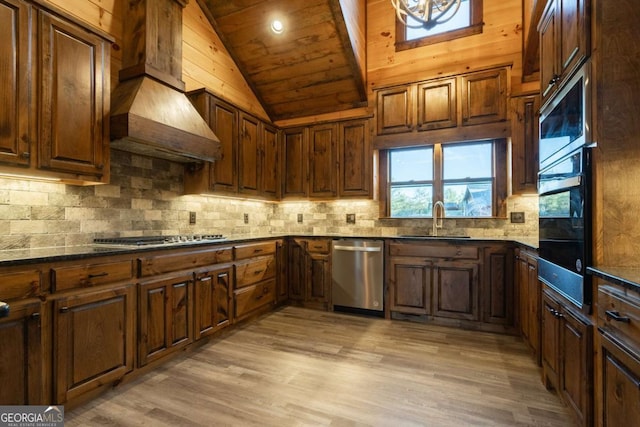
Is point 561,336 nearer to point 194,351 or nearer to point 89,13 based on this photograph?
point 194,351

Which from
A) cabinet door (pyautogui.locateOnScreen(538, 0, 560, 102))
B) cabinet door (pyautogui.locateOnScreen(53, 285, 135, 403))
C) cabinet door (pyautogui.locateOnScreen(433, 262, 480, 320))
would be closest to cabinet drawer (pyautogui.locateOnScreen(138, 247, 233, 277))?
cabinet door (pyautogui.locateOnScreen(53, 285, 135, 403))

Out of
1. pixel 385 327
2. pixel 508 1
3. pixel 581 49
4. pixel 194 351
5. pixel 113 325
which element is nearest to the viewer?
pixel 581 49

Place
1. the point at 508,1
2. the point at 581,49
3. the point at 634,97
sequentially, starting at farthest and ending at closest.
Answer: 1. the point at 508,1
2. the point at 581,49
3. the point at 634,97

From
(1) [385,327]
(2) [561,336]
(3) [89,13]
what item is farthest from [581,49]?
(3) [89,13]

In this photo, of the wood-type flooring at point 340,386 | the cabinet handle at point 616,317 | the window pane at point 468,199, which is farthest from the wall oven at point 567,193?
the window pane at point 468,199

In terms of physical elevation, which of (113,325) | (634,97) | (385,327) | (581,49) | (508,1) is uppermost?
(508,1)

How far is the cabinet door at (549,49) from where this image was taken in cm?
192

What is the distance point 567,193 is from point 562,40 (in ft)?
3.08

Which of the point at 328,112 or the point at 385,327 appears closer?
the point at 385,327

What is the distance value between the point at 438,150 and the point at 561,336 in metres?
2.67

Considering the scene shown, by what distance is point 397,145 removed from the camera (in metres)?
3.91

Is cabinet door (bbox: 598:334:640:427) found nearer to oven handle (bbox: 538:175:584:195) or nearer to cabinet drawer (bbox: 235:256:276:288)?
oven handle (bbox: 538:175:584:195)

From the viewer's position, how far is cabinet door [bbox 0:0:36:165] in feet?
5.80

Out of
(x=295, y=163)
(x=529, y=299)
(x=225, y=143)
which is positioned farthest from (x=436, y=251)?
(x=225, y=143)
